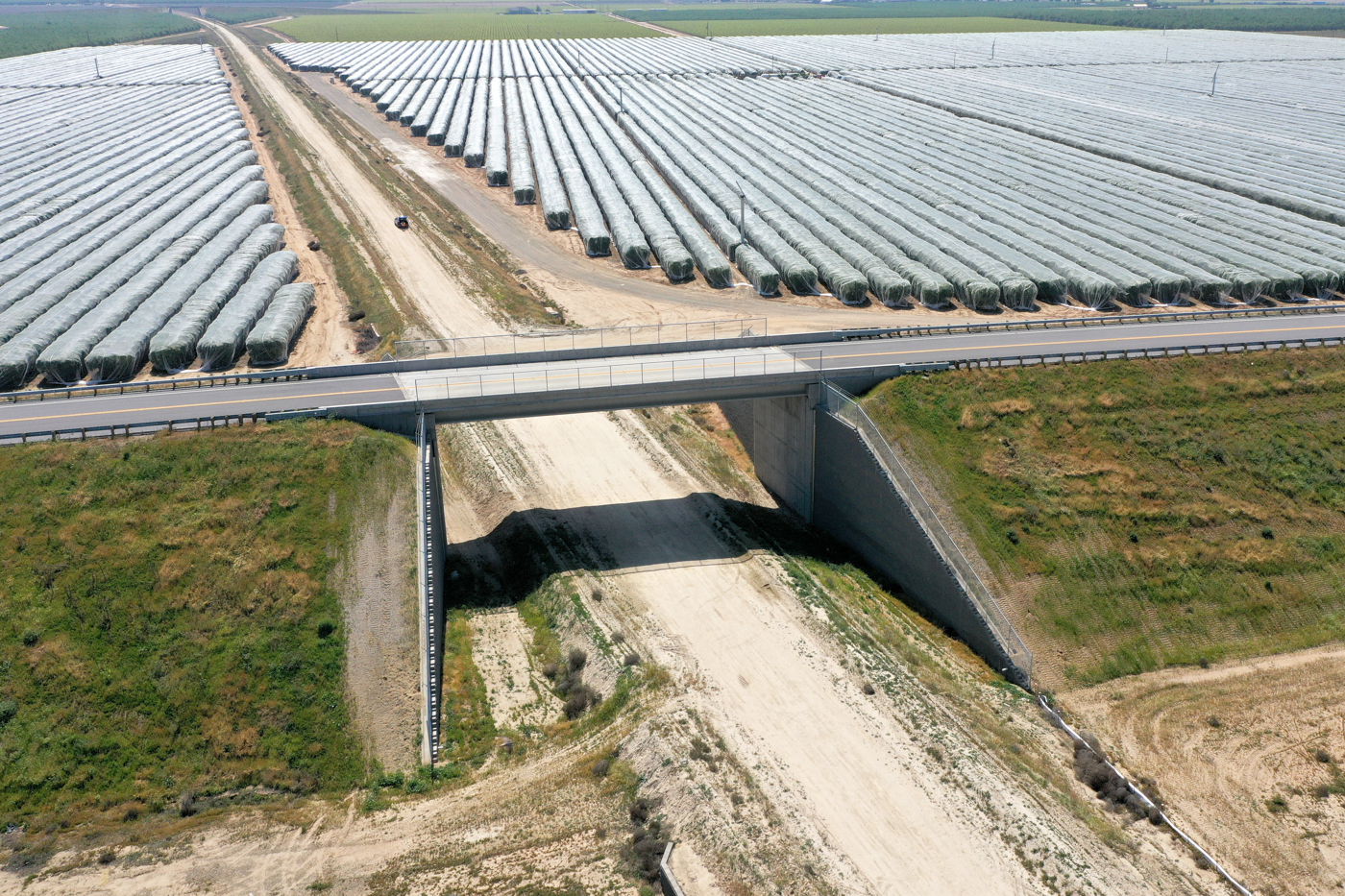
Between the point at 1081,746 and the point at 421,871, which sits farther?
the point at 1081,746

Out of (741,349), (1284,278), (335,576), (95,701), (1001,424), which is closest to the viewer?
(95,701)

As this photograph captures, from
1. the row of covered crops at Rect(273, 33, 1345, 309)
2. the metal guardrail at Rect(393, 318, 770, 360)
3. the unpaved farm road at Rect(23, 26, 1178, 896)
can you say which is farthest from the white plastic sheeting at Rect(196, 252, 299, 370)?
the row of covered crops at Rect(273, 33, 1345, 309)

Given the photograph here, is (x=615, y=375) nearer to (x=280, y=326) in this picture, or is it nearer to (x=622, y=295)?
(x=280, y=326)

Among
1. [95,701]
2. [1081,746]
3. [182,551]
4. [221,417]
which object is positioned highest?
[221,417]

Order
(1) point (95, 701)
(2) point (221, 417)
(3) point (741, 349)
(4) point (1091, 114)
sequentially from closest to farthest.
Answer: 1. (1) point (95, 701)
2. (2) point (221, 417)
3. (3) point (741, 349)
4. (4) point (1091, 114)

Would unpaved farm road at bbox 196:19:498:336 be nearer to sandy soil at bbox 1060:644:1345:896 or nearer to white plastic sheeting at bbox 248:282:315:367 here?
white plastic sheeting at bbox 248:282:315:367

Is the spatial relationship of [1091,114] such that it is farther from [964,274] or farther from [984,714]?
[984,714]

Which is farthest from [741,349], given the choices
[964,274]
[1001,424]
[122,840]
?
[122,840]
